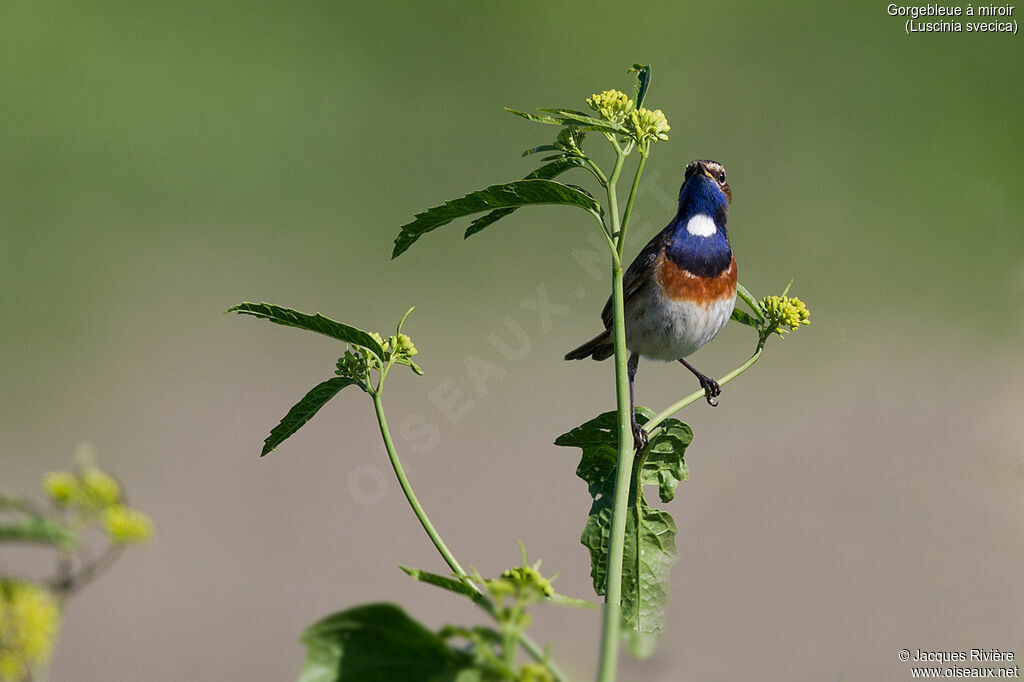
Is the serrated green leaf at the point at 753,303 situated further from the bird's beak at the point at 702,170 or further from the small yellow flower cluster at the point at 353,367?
the bird's beak at the point at 702,170

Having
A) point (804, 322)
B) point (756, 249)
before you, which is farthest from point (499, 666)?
point (756, 249)

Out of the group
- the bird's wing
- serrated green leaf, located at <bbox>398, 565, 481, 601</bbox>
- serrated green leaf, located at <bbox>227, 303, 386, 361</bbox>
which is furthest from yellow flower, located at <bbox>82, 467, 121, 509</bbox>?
the bird's wing

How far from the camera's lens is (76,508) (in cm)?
67

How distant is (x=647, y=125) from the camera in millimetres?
1127

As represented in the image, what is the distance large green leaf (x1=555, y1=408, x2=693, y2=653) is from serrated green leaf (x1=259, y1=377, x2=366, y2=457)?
31cm


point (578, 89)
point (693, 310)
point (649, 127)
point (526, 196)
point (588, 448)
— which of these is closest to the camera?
point (526, 196)

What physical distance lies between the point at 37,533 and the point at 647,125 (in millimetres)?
753

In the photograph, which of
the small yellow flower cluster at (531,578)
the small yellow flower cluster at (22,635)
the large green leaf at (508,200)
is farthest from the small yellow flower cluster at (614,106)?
the small yellow flower cluster at (22,635)

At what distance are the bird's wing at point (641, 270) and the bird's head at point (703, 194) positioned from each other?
13cm

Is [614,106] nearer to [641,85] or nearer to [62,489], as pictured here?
[641,85]

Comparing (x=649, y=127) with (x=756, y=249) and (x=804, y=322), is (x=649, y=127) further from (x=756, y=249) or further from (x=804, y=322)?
(x=756, y=249)

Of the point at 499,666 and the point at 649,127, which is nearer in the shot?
the point at 499,666

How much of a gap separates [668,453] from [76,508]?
30.8 inches

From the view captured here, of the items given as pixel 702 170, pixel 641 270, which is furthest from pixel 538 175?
pixel 641 270
